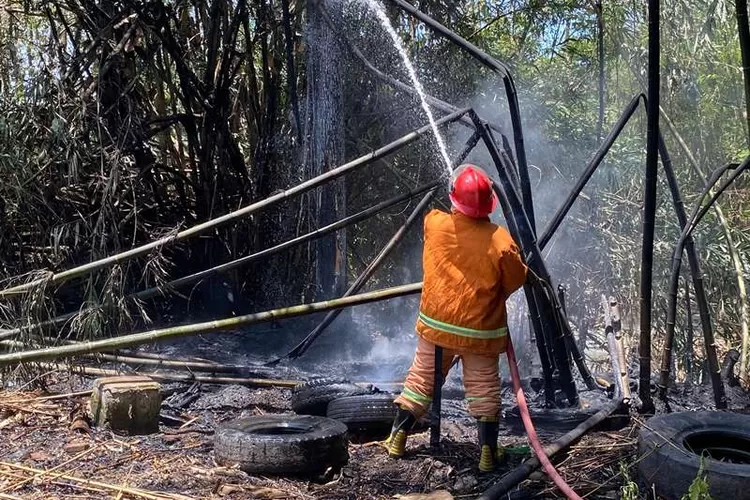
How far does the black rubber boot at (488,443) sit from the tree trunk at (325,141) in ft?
12.9

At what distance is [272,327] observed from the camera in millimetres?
8695

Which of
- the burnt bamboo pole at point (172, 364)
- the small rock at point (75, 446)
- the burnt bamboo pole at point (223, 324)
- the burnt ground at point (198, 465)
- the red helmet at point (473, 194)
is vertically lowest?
the burnt ground at point (198, 465)

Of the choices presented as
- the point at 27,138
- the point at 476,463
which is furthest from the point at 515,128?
the point at 27,138

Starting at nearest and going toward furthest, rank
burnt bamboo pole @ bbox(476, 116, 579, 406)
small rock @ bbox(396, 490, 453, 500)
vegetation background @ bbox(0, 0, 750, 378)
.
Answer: small rock @ bbox(396, 490, 453, 500) < burnt bamboo pole @ bbox(476, 116, 579, 406) < vegetation background @ bbox(0, 0, 750, 378)

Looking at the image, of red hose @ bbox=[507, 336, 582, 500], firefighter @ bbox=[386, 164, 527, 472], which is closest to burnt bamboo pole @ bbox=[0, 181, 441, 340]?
firefighter @ bbox=[386, 164, 527, 472]

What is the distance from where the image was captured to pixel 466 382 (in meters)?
4.75

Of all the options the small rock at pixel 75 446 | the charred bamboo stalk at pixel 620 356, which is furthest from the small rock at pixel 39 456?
the charred bamboo stalk at pixel 620 356

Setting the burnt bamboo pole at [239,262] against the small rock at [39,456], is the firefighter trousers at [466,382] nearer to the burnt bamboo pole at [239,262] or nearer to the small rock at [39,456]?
the burnt bamboo pole at [239,262]

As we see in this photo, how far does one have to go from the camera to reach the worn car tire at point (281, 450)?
438cm

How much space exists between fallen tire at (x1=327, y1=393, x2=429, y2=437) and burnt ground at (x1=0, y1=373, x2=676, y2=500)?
5.4 inches

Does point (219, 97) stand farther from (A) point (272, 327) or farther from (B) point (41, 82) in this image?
(A) point (272, 327)

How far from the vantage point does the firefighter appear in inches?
180

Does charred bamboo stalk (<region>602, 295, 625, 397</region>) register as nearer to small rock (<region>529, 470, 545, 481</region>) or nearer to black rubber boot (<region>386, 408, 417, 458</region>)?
small rock (<region>529, 470, 545, 481</region>)

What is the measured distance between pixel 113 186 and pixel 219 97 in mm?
1823
